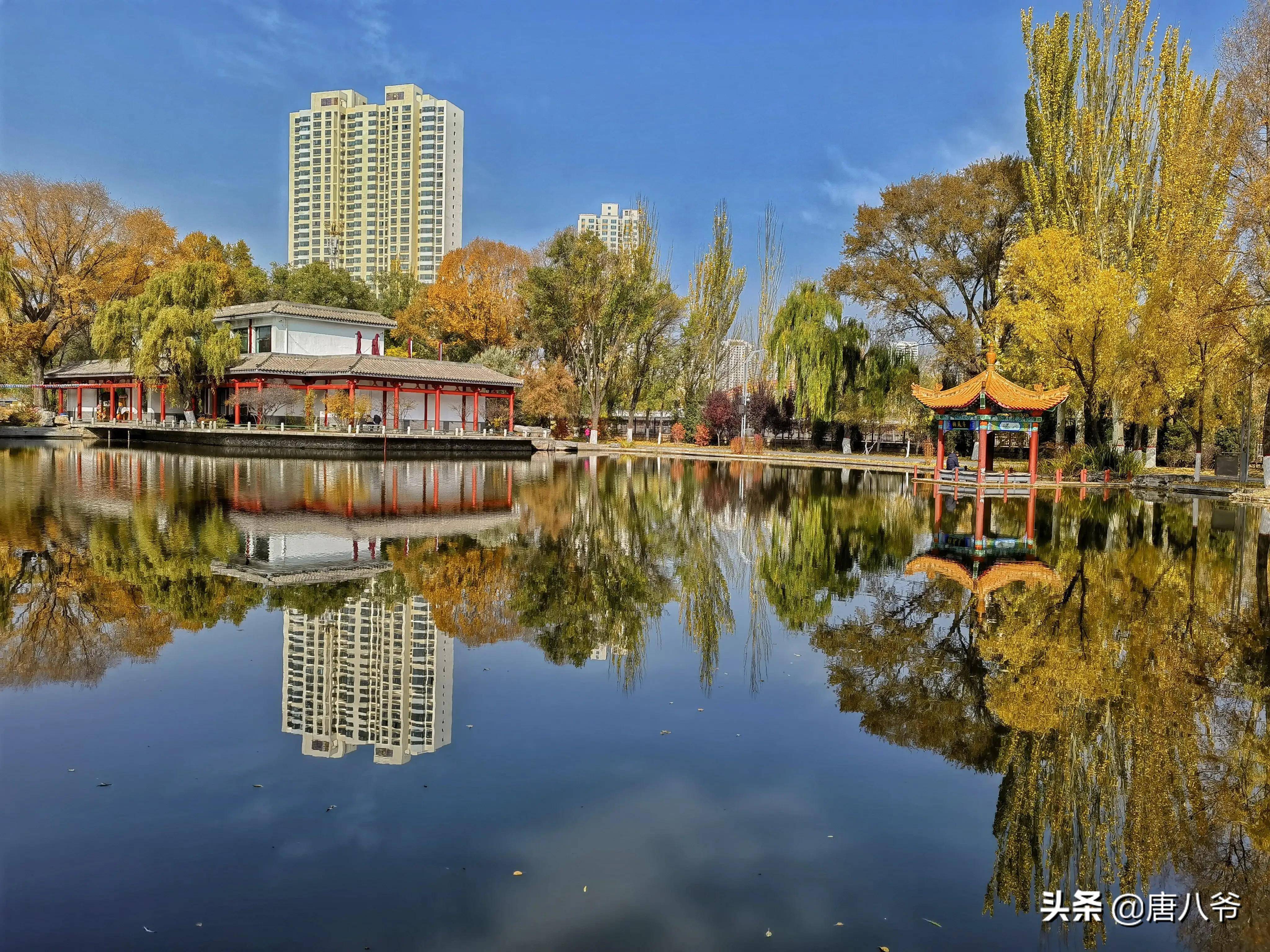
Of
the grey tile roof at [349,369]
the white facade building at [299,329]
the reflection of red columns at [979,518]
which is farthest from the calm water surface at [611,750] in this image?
the white facade building at [299,329]

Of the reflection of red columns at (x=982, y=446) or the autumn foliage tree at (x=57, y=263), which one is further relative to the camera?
the autumn foliage tree at (x=57, y=263)

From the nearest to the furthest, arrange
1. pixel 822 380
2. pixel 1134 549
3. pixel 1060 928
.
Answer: pixel 1060 928, pixel 1134 549, pixel 822 380

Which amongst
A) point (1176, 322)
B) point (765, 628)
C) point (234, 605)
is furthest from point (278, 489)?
point (1176, 322)

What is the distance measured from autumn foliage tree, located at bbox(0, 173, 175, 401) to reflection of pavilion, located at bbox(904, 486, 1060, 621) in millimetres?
44466

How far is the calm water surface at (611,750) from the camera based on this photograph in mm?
3689

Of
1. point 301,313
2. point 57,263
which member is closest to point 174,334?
point 301,313

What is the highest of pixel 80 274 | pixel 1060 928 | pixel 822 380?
pixel 80 274

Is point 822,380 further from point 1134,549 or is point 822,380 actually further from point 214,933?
point 214,933

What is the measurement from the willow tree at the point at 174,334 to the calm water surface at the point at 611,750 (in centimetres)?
3119

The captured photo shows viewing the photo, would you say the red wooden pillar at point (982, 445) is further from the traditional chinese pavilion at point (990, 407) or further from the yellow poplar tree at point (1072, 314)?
the yellow poplar tree at point (1072, 314)

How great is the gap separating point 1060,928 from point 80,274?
187 ft

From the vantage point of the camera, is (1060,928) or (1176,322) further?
(1176,322)

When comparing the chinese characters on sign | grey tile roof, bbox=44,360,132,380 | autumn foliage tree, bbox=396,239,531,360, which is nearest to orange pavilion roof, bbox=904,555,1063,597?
the chinese characters on sign

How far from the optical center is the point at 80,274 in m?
48.6
